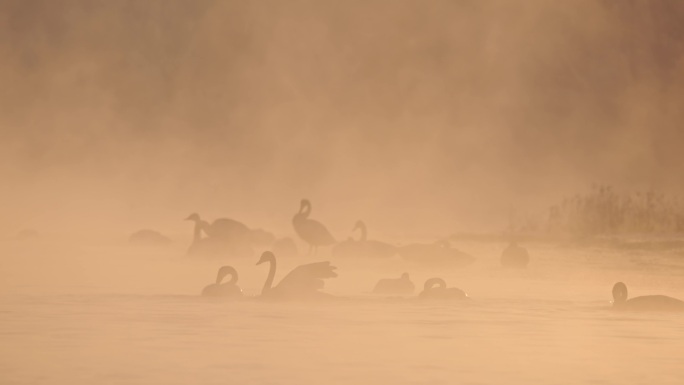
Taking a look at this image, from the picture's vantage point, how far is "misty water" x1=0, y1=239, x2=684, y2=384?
9.58 meters

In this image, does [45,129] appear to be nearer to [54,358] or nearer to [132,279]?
[132,279]

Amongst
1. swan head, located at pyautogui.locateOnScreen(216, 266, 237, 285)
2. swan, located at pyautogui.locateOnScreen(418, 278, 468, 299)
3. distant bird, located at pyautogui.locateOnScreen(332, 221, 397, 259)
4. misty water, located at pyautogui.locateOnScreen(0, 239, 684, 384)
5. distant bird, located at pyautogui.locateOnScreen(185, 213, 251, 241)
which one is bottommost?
misty water, located at pyautogui.locateOnScreen(0, 239, 684, 384)

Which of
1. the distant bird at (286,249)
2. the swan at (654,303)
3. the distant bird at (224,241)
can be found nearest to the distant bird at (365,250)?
the distant bird at (286,249)

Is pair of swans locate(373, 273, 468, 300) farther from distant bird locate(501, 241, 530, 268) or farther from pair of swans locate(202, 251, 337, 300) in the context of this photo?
distant bird locate(501, 241, 530, 268)

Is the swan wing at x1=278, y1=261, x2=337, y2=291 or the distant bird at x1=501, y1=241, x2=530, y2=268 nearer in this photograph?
the swan wing at x1=278, y1=261, x2=337, y2=291

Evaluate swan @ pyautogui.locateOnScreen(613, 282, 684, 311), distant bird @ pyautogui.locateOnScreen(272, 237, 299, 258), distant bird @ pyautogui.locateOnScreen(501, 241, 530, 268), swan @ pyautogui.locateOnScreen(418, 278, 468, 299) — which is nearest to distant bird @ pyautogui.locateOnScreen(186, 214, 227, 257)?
distant bird @ pyautogui.locateOnScreen(272, 237, 299, 258)

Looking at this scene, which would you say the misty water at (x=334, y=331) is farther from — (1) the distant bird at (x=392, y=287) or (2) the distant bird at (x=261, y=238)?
(2) the distant bird at (x=261, y=238)

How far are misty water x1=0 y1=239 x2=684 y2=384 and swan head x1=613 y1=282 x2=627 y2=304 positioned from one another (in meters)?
0.15

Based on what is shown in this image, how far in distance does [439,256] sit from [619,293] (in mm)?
5578

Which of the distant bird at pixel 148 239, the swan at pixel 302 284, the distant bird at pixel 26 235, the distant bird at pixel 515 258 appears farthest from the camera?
the distant bird at pixel 26 235

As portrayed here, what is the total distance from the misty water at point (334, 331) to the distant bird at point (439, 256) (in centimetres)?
40

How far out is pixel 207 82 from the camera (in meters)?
53.9

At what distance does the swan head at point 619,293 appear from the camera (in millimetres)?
13812

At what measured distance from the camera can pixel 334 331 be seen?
1177cm
